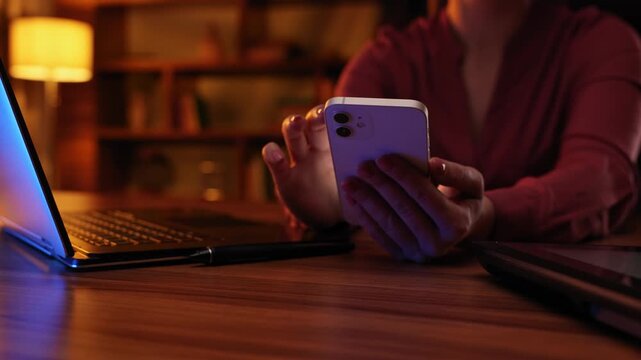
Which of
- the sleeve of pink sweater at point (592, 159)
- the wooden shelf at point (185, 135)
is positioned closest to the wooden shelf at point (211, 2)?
the wooden shelf at point (185, 135)

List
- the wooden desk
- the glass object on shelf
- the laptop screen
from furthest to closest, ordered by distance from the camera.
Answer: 1. the glass object on shelf
2. the laptop screen
3. the wooden desk

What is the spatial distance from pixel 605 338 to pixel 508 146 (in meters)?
0.81

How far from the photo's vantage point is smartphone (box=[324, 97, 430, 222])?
0.48m

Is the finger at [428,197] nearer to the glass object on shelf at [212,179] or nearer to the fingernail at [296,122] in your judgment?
the fingernail at [296,122]

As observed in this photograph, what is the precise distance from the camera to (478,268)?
0.57 metres

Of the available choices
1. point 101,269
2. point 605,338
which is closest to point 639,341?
point 605,338

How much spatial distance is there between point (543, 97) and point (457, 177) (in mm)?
661

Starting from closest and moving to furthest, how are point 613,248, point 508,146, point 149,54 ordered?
point 613,248, point 508,146, point 149,54

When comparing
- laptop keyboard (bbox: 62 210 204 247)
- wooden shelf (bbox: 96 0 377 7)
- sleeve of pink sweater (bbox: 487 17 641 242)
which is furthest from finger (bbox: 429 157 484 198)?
wooden shelf (bbox: 96 0 377 7)

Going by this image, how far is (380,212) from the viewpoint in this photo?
57cm

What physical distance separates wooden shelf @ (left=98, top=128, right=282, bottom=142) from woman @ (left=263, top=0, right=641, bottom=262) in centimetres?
177

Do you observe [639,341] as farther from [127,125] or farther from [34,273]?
[127,125]

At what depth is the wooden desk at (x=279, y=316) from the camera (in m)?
0.32

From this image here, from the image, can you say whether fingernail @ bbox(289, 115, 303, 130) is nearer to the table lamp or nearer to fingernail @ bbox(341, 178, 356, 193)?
fingernail @ bbox(341, 178, 356, 193)
